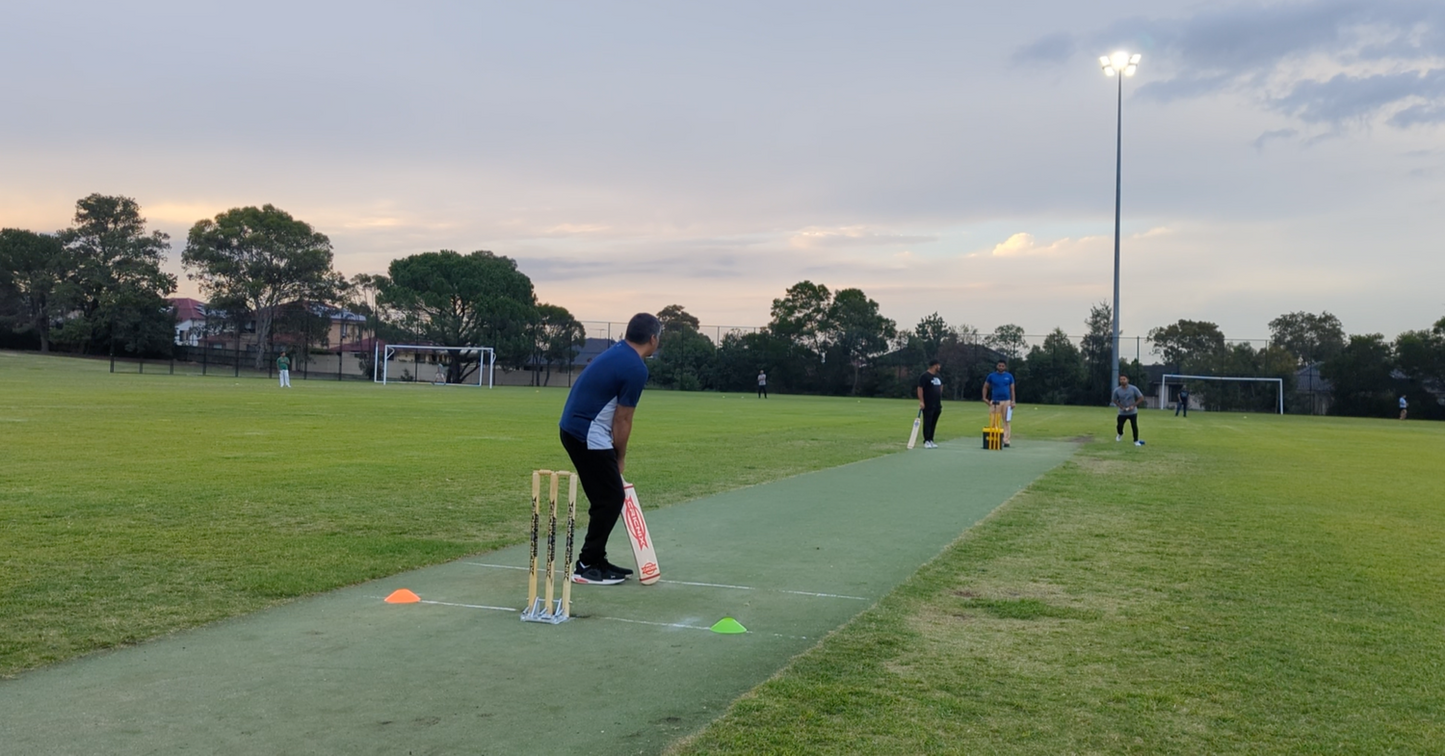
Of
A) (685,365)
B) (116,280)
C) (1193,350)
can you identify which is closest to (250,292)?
(116,280)

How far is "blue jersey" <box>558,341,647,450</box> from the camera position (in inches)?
→ 267

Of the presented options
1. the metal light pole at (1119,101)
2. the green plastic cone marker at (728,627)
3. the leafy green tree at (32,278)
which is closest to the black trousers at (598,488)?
the green plastic cone marker at (728,627)

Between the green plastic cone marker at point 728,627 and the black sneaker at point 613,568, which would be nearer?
the green plastic cone marker at point 728,627

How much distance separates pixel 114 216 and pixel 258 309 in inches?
643

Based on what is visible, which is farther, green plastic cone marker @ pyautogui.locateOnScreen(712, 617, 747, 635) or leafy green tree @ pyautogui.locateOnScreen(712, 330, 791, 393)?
leafy green tree @ pyautogui.locateOnScreen(712, 330, 791, 393)

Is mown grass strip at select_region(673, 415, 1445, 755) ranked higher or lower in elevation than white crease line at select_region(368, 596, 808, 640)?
higher

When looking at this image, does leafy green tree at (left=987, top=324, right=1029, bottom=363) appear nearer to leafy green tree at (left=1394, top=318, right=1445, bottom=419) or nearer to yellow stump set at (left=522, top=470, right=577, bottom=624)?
leafy green tree at (left=1394, top=318, right=1445, bottom=419)

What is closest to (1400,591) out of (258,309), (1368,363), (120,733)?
(120,733)

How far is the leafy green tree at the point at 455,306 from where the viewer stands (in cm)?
7325

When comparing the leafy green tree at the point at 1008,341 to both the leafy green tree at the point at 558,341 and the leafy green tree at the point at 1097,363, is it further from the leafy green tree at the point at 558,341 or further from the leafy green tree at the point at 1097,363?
the leafy green tree at the point at 558,341

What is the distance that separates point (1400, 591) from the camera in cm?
738

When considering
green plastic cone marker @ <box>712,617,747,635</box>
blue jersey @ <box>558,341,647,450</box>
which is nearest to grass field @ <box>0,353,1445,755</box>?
green plastic cone marker @ <box>712,617,747,635</box>

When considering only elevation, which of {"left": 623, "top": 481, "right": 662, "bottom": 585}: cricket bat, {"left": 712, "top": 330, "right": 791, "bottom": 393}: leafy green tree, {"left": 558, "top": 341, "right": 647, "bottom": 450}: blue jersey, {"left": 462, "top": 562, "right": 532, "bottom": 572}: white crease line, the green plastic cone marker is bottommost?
{"left": 462, "top": 562, "right": 532, "bottom": 572}: white crease line

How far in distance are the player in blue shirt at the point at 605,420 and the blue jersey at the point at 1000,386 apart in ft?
54.0
